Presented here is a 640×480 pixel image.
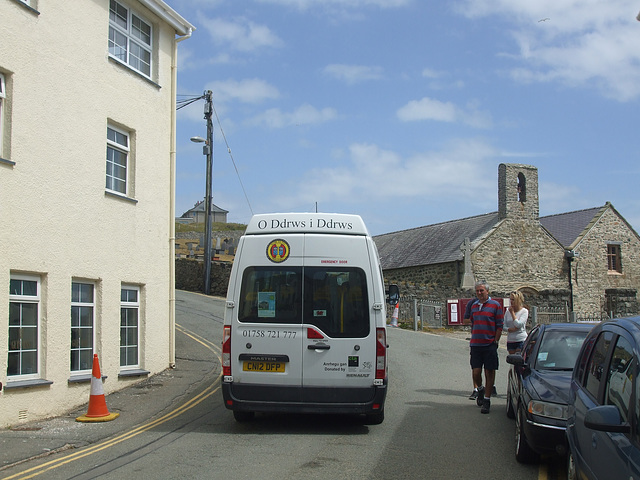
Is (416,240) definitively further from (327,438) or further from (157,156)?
(327,438)

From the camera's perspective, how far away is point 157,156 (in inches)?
546

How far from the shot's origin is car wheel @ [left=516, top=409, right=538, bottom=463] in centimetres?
668

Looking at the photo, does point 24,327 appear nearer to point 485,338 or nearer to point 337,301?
point 337,301

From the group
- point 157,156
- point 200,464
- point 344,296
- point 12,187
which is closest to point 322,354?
point 344,296

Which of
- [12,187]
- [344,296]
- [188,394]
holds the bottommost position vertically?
[188,394]

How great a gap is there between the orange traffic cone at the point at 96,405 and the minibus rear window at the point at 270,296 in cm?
275

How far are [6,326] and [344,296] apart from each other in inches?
193

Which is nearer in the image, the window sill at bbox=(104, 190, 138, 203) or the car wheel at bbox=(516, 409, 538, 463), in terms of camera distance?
the car wheel at bbox=(516, 409, 538, 463)

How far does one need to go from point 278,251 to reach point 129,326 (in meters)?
5.60

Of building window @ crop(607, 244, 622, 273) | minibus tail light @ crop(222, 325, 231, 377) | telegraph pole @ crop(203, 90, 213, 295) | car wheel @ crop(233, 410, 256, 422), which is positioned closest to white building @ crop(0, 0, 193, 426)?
car wheel @ crop(233, 410, 256, 422)

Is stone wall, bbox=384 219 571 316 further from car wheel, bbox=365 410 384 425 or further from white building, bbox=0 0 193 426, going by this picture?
car wheel, bbox=365 410 384 425

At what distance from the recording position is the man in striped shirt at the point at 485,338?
10070mm

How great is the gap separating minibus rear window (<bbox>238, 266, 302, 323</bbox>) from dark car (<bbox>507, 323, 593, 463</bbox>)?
9.02 feet

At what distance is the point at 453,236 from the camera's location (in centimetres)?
3706
